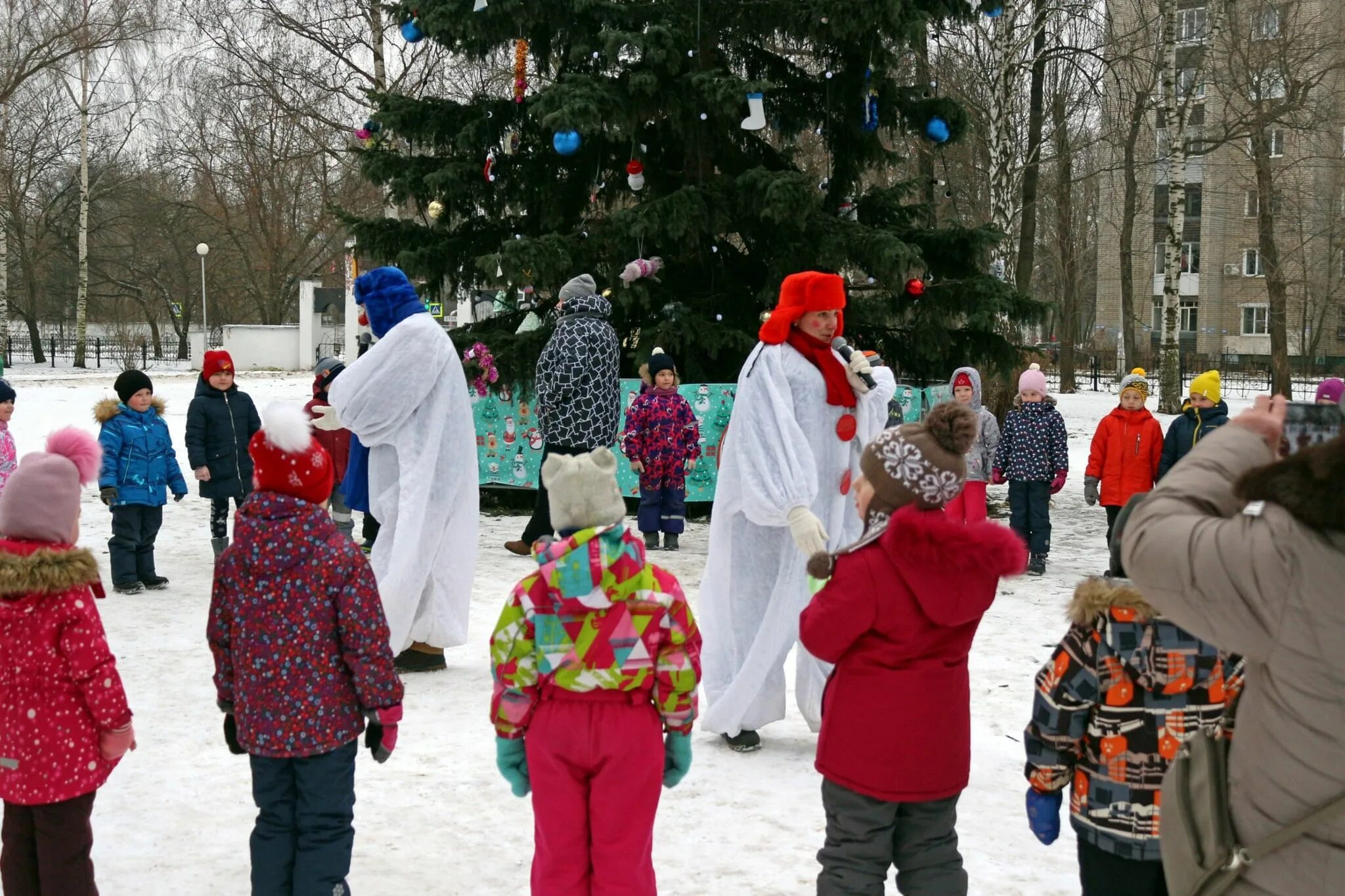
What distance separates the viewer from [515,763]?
3.35m

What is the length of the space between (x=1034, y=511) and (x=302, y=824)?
7551 millimetres

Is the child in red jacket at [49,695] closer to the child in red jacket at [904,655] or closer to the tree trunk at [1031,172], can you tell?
the child in red jacket at [904,655]

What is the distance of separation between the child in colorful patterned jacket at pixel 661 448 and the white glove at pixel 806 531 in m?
6.15

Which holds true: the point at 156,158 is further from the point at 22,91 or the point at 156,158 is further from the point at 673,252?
the point at 673,252

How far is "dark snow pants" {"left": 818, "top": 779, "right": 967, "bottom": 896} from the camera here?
3330 mm

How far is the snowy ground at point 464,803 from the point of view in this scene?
166 inches

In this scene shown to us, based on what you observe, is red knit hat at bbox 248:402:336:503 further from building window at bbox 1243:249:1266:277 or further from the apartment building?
building window at bbox 1243:249:1266:277

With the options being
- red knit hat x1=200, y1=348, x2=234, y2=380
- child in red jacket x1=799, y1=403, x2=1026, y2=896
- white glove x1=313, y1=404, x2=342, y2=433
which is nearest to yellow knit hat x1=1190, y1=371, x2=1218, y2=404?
white glove x1=313, y1=404, x2=342, y2=433


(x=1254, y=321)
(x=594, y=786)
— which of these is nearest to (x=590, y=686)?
(x=594, y=786)

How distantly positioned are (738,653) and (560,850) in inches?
83.3

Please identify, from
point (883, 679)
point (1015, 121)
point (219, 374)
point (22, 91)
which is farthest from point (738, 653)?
point (22, 91)

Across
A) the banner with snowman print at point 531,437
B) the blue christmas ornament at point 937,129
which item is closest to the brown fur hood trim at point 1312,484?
the banner with snowman print at point 531,437

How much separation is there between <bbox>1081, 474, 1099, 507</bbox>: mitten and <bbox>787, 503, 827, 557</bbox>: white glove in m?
5.85

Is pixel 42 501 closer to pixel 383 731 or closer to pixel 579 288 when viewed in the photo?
pixel 383 731
